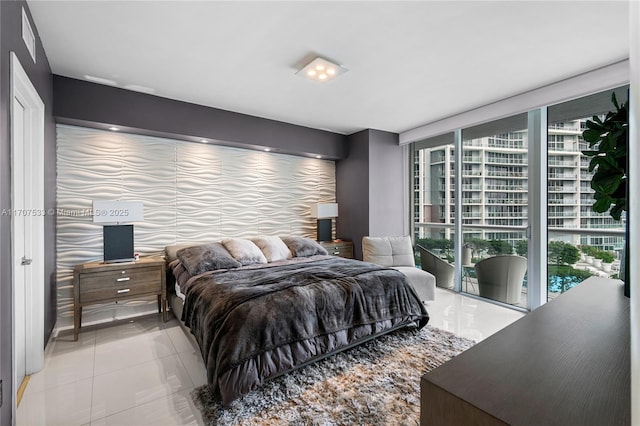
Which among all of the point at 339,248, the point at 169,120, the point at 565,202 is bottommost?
the point at 339,248

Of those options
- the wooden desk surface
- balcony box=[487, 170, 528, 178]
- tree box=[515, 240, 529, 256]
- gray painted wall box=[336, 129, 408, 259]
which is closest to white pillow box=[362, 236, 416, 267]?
gray painted wall box=[336, 129, 408, 259]

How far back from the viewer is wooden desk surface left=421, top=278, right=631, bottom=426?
0.67 m

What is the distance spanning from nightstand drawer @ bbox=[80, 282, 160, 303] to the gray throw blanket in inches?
30.6

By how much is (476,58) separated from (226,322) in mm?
3102

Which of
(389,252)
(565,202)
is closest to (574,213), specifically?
(565,202)

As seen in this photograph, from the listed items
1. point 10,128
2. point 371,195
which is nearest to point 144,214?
point 10,128

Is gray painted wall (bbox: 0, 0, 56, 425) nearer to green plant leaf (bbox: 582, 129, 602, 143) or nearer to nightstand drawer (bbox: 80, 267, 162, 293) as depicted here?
nightstand drawer (bbox: 80, 267, 162, 293)

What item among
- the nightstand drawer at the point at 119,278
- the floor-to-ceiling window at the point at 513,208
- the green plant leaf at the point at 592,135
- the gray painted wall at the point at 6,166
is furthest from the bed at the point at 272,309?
the green plant leaf at the point at 592,135

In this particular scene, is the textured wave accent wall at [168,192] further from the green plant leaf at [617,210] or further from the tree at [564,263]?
the green plant leaf at [617,210]

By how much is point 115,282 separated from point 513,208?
4.81 m

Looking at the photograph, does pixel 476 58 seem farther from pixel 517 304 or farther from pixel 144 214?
pixel 144 214

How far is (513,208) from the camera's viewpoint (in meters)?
3.93

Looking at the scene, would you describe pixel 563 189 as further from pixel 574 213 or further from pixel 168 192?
pixel 168 192

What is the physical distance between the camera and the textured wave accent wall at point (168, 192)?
336 cm
